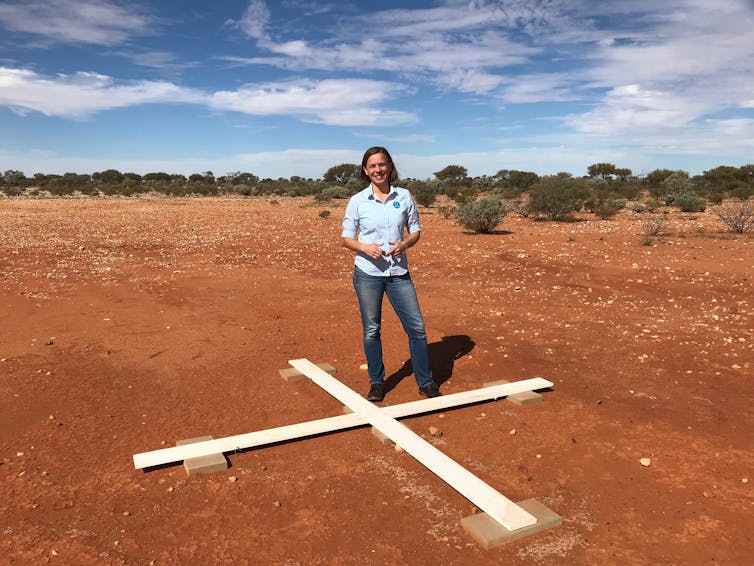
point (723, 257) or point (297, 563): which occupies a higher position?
point (723, 257)

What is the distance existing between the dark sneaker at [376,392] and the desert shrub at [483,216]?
11.5 meters

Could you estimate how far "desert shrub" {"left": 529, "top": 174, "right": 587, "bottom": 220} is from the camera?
18.9m

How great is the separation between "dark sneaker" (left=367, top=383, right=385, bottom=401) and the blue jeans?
0.04 metres

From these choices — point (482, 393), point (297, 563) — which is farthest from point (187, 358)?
point (297, 563)

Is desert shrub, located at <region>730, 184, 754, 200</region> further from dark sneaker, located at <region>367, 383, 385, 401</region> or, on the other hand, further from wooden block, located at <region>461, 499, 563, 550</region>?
wooden block, located at <region>461, 499, 563, 550</region>

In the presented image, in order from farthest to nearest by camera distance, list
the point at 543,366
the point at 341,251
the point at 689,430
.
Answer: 1. the point at 341,251
2. the point at 543,366
3. the point at 689,430

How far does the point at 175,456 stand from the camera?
11.4 feet

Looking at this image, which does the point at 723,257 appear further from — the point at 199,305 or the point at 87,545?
the point at 87,545

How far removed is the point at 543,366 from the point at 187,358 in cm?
325

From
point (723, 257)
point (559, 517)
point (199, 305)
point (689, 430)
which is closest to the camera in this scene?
point (559, 517)

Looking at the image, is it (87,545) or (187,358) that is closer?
(87,545)

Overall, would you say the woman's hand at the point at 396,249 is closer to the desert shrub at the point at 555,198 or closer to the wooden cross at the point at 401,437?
the wooden cross at the point at 401,437

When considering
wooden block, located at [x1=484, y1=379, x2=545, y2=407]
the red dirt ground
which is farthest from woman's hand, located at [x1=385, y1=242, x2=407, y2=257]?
wooden block, located at [x1=484, y1=379, x2=545, y2=407]

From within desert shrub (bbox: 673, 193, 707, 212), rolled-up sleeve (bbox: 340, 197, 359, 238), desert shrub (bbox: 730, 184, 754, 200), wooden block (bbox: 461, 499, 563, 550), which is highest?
desert shrub (bbox: 730, 184, 754, 200)
